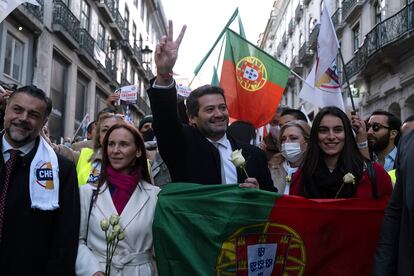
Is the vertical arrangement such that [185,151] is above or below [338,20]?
below

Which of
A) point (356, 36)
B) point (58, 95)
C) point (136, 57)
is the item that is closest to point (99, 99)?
point (58, 95)

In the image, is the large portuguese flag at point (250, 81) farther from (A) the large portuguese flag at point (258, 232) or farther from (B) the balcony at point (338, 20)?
(B) the balcony at point (338, 20)

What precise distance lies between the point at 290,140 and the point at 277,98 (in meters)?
2.73

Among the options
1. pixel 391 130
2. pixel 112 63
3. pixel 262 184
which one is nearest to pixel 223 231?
pixel 262 184

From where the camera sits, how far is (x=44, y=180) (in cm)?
284

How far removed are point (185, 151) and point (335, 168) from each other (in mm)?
1048

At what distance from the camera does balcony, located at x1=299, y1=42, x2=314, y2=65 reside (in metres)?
30.1

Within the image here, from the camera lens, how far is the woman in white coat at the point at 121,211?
301cm

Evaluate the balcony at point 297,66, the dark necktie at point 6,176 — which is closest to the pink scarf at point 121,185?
the dark necktie at point 6,176

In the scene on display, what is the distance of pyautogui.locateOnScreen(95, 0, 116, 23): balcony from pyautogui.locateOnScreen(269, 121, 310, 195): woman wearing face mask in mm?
20913

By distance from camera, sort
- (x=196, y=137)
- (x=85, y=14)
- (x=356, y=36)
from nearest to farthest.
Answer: (x=196, y=137)
(x=85, y=14)
(x=356, y=36)

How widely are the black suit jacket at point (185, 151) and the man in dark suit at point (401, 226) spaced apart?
1087mm

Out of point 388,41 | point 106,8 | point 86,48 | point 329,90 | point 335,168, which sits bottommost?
point 335,168

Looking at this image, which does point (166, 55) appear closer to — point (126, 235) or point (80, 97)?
point (126, 235)
